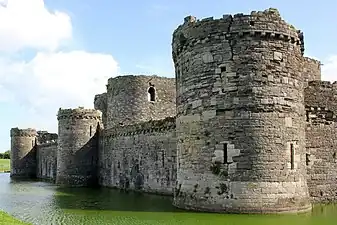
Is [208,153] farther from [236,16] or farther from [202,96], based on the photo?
[236,16]

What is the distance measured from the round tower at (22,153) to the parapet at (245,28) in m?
33.2

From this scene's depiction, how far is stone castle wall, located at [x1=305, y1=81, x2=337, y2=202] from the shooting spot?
701 inches

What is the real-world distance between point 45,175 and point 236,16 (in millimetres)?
31706

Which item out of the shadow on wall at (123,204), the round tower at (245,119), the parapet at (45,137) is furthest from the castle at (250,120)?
the parapet at (45,137)

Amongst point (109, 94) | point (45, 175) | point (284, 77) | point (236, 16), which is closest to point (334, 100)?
point (284, 77)

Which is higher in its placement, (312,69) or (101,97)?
(101,97)

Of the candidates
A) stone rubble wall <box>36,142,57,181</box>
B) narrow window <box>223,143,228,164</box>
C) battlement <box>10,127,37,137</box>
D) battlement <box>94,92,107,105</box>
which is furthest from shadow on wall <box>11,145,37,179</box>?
narrow window <box>223,143,228,164</box>

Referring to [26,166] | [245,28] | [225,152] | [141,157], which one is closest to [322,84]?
[245,28]

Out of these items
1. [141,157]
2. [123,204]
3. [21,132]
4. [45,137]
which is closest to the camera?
[123,204]

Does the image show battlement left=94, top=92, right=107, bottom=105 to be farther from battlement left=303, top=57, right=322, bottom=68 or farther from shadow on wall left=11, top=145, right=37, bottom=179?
battlement left=303, top=57, right=322, bottom=68

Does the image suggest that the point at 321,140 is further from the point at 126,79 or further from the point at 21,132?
the point at 21,132

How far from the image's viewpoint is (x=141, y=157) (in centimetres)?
2541

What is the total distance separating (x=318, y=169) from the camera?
17.9m

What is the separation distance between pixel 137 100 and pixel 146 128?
9.03 m
